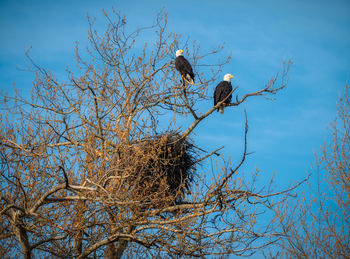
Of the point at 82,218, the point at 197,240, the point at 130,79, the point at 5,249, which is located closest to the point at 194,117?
the point at 130,79

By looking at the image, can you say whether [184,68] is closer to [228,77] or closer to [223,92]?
[223,92]

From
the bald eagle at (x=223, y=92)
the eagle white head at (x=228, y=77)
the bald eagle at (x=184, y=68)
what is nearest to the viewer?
the bald eagle at (x=184, y=68)

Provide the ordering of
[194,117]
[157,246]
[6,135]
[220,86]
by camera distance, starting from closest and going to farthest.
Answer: [157,246] < [6,135] < [194,117] < [220,86]

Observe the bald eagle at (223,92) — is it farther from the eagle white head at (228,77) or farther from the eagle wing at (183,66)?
the eagle wing at (183,66)

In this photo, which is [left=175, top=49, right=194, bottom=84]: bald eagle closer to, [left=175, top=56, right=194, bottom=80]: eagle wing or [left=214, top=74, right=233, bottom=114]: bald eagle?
[left=175, top=56, right=194, bottom=80]: eagle wing

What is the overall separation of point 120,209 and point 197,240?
1563mm

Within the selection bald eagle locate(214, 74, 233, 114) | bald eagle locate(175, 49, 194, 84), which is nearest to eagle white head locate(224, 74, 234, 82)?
bald eagle locate(214, 74, 233, 114)

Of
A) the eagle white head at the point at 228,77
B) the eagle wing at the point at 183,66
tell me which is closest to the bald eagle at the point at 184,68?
the eagle wing at the point at 183,66

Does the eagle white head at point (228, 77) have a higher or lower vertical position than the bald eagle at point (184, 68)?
higher

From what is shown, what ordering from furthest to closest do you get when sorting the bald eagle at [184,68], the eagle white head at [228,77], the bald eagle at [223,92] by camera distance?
the eagle white head at [228,77] → the bald eagle at [223,92] → the bald eagle at [184,68]

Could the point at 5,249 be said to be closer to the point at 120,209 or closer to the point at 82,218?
the point at 82,218

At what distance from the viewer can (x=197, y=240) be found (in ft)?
22.9

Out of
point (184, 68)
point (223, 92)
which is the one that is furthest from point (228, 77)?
point (184, 68)

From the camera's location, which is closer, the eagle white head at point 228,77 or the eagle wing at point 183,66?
the eagle wing at point 183,66
